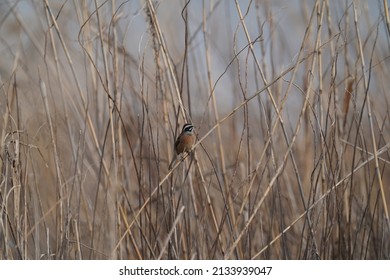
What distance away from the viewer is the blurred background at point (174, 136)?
1.65 m

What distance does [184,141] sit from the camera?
1793 millimetres

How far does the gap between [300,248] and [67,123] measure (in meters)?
0.76

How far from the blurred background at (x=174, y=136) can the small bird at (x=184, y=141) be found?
27mm

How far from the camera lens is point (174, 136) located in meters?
1.77

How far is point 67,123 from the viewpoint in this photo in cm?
172

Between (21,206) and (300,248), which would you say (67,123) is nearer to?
(21,206)

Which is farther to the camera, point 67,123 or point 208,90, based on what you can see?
point 208,90

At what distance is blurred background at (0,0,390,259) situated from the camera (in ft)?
5.40

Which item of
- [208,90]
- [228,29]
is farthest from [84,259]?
[228,29]

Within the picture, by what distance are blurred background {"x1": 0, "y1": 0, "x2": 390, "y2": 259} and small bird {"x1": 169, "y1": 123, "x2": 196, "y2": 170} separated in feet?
0.09

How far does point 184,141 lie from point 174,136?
39mm

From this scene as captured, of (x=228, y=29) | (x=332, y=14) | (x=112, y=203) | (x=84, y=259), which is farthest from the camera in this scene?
(x=228, y=29)

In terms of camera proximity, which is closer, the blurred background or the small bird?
the blurred background
